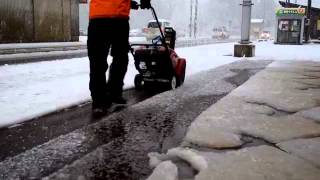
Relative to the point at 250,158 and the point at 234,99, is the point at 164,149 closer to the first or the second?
the point at 250,158

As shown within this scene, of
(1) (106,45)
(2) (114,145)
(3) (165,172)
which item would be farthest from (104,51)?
(3) (165,172)

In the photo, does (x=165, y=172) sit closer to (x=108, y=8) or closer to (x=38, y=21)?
(x=108, y=8)

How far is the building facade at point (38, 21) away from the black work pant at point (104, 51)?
61.9 ft

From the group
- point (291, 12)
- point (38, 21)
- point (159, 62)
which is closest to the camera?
point (159, 62)

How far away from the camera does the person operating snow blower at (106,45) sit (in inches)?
198

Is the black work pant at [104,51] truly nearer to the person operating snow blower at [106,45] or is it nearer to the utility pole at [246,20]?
the person operating snow blower at [106,45]

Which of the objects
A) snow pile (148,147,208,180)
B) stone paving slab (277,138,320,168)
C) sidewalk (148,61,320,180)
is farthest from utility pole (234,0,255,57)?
snow pile (148,147,208,180)

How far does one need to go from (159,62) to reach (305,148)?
3.76 m

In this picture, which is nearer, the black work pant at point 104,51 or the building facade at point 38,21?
the black work pant at point 104,51

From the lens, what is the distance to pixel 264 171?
2.73m

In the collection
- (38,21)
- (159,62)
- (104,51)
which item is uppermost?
(38,21)

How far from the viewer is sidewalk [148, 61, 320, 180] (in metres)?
2.73

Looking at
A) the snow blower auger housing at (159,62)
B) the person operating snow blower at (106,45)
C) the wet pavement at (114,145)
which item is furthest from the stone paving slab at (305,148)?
the snow blower auger housing at (159,62)

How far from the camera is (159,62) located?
671 cm
